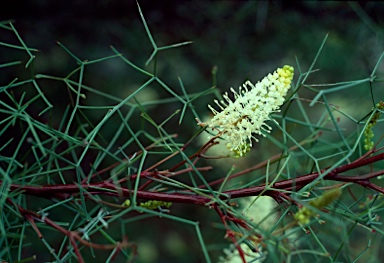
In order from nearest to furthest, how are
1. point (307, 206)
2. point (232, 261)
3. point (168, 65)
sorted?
A: 1. point (307, 206)
2. point (232, 261)
3. point (168, 65)

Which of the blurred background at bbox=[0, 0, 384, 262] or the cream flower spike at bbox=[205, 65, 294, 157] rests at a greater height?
the cream flower spike at bbox=[205, 65, 294, 157]

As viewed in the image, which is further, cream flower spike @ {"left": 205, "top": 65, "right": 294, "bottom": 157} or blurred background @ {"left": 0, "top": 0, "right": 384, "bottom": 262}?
blurred background @ {"left": 0, "top": 0, "right": 384, "bottom": 262}

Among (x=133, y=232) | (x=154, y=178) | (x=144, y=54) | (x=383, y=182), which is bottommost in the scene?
(x=133, y=232)

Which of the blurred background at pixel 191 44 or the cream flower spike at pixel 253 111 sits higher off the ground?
the cream flower spike at pixel 253 111

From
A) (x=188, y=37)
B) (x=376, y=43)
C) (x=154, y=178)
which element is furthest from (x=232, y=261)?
(x=376, y=43)

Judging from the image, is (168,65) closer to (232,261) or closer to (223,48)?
(223,48)

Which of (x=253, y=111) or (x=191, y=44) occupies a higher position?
(x=253, y=111)

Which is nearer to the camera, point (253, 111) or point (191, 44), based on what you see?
point (253, 111)

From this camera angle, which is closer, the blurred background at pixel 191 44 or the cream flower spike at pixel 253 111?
the cream flower spike at pixel 253 111
